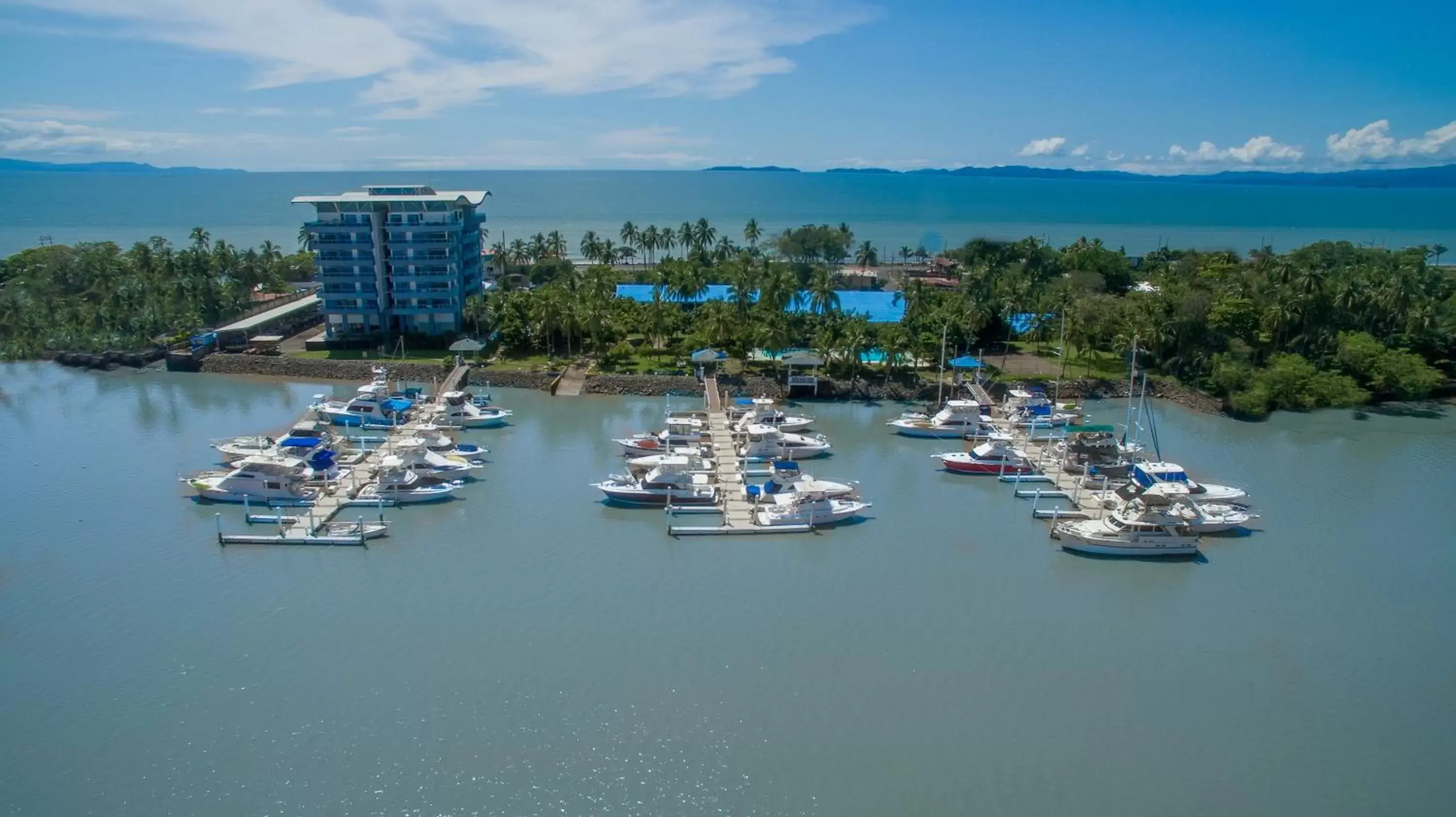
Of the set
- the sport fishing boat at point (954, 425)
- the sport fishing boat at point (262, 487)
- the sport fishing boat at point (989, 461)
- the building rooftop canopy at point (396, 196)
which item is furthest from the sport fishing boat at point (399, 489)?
the building rooftop canopy at point (396, 196)

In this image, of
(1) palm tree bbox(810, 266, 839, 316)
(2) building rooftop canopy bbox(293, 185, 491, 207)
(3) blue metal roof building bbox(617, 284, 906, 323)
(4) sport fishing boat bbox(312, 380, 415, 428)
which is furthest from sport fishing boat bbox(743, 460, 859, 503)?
(2) building rooftop canopy bbox(293, 185, 491, 207)

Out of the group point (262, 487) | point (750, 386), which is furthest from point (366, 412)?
point (750, 386)

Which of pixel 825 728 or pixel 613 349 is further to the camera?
pixel 613 349

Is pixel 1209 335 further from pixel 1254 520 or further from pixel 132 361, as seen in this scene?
pixel 132 361

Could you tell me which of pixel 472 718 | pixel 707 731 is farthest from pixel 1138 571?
pixel 472 718

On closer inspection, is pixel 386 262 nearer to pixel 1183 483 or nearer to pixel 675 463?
pixel 675 463

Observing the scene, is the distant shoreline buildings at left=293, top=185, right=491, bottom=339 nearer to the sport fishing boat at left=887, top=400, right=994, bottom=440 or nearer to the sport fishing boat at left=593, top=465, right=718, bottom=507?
the sport fishing boat at left=593, top=465, right=718, bottom=507
